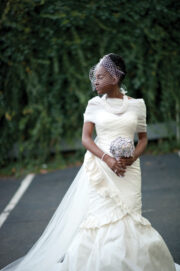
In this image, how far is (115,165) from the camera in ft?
9.31

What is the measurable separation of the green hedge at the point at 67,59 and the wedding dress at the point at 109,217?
4218 mm

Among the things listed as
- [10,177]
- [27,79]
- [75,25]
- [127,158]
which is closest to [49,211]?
[10,177]

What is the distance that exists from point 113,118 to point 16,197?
3.51m

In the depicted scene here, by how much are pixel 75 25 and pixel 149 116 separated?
246cm

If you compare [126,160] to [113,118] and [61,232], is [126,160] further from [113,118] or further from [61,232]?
[61,232]

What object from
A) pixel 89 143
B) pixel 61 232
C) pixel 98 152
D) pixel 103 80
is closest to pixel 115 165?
pixel 98 152

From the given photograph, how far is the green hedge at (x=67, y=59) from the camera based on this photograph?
7129 mm

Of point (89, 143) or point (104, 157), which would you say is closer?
point (104, 157)

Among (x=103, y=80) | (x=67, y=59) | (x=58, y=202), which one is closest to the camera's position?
(x=103, y=80)

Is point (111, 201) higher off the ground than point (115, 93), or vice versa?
point (115, 93)

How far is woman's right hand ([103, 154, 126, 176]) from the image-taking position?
284cm

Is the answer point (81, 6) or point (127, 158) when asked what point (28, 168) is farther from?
point (127, 158)

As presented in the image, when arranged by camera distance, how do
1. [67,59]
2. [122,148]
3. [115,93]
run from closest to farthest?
[122,148]
[115,93]
[67,59]

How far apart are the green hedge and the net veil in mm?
4048
